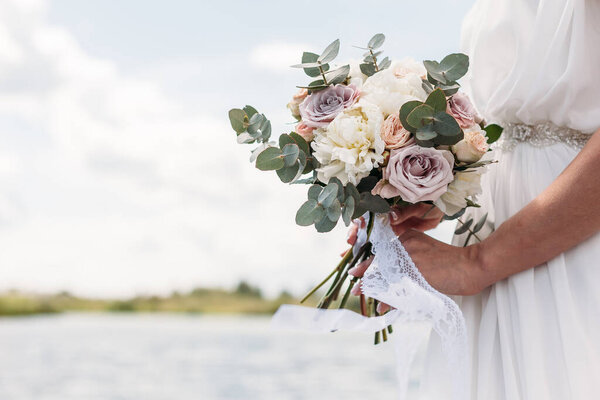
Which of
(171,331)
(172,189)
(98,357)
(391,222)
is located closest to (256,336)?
(171,331)

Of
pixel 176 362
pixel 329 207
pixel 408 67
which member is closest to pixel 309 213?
pixel 329 207

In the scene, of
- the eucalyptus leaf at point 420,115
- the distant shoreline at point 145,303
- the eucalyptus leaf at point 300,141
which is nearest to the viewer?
the eucalyptus leaf at point 420,115

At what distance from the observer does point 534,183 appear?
3.96 feet

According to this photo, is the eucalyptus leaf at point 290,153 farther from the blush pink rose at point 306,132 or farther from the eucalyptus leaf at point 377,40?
the eucalyptus leaf at point 377,40

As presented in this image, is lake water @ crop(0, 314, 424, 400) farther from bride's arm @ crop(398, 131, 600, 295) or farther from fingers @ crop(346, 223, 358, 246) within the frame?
bride's arm @ crop(398, 131, 600, 295)

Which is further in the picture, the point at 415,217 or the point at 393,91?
the point at 415,217

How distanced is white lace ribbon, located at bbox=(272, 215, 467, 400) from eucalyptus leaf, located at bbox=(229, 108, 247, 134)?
0.33m

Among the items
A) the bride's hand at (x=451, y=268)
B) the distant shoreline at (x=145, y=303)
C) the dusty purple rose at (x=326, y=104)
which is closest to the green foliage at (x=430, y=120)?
the dusty purple rose at (x=326, y=104)

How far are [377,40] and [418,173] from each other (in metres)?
0.30

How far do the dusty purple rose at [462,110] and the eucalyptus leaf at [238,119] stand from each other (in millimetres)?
393

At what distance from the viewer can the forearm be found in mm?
1035

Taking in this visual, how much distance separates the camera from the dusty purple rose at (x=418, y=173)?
1.01 metres

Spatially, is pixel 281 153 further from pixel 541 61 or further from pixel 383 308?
pixel 541 61

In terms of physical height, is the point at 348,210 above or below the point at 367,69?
below
